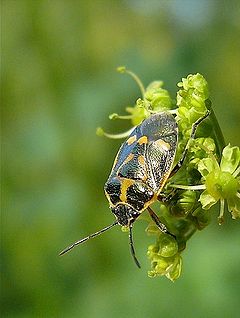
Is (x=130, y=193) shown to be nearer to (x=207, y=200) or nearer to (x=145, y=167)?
(x=145, y=167)

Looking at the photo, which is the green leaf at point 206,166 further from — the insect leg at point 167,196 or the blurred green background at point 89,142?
the blurred green background at point 89,142

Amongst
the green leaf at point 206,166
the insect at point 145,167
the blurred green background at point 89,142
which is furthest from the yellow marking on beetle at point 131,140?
the blurred green background at point 89,142

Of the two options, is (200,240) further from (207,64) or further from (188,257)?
(207,64)

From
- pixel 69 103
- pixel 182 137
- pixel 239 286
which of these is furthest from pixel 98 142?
pixel 182 137

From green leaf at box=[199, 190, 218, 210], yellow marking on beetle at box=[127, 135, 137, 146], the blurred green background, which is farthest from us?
the blurred green background

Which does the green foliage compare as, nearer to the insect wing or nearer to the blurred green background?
the insect wing

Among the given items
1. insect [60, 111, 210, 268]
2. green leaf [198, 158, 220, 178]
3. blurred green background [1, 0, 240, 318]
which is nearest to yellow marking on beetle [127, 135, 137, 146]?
insect [60, 111, 210, 268]
